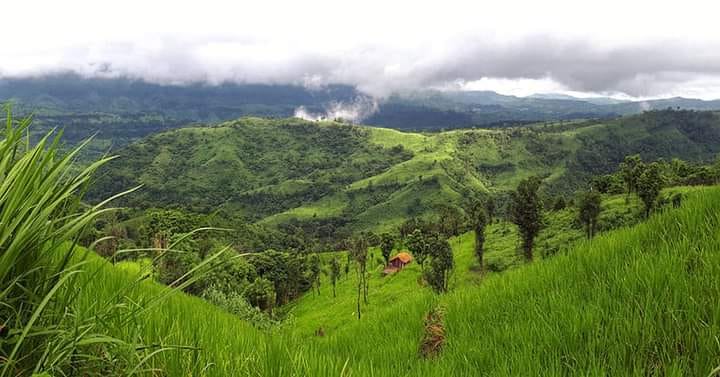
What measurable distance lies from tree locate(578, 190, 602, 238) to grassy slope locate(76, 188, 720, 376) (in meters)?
106

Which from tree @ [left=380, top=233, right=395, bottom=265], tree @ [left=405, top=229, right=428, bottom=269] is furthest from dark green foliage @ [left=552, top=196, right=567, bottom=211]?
tree @ [left=380, top=233, right=395, bottom=265]

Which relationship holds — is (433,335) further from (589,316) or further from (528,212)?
(528,212)

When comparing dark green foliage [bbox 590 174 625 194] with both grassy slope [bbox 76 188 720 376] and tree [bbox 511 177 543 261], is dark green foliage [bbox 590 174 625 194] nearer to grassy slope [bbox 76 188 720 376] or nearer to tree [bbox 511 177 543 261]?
tree [bbox 511 177 543 261]

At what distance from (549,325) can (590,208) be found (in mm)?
110589

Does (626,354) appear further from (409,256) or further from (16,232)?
(409,256)

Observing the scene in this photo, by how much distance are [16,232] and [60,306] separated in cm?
45

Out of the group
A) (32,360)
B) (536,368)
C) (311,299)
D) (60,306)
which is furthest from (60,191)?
(311,299)

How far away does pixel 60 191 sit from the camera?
7.65 feet

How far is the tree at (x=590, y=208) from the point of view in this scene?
10088cm

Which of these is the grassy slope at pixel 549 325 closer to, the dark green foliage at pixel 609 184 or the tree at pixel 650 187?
the tree at pixel 650 187

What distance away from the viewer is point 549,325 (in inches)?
135

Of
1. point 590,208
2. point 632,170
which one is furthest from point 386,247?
point 632,170

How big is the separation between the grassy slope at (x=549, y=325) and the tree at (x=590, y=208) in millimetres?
106228

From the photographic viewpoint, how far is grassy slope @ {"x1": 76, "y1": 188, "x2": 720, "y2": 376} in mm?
2773
